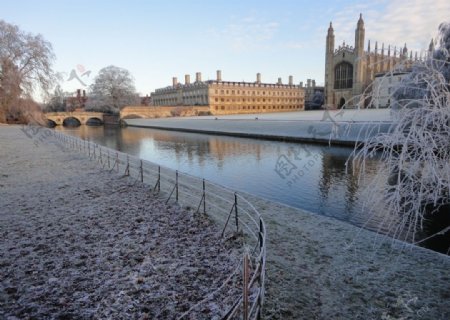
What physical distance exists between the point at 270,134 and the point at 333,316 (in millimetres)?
31828

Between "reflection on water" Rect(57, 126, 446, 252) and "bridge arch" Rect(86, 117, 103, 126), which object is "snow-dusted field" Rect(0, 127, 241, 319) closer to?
"reflection on water" Rect(57, 126, 446, 252)

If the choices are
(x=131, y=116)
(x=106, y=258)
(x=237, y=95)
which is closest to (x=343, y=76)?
(x=237, y=95)

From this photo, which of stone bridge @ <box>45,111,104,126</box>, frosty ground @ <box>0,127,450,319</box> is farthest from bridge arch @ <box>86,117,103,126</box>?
frosty ground @ <box>0,127,450,319</box>

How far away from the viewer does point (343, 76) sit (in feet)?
253

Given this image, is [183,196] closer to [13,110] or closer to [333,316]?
[333,316]

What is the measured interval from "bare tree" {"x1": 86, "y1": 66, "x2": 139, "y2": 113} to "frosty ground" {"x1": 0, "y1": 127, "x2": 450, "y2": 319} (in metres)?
75.1

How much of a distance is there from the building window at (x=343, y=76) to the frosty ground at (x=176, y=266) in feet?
248

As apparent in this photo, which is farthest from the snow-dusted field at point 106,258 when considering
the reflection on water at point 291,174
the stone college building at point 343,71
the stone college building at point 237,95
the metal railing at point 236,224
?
the stone college building at point 237,95

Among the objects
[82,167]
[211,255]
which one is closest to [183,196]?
[211,255]

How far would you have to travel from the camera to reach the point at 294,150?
85.8ft

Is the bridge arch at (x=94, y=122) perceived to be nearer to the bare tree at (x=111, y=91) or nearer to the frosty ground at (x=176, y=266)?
the bare tree at (x=111, y=91)

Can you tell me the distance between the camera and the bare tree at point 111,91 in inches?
3073

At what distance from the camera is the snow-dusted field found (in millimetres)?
4438

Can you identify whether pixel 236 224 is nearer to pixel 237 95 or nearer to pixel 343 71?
pixel 343 71
